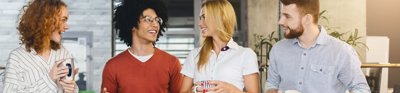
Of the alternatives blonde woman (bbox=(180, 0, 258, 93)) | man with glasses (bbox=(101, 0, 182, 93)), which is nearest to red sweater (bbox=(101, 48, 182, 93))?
man with glasses (bbox=(101, 0, 182, 93))

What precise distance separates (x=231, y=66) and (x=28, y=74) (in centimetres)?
97

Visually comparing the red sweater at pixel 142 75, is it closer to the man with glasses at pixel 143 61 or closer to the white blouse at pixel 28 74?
the man with glasses at pixel 143 61

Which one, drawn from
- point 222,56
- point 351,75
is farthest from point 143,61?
point 351,75

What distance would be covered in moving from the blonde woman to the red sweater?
1.19 feet

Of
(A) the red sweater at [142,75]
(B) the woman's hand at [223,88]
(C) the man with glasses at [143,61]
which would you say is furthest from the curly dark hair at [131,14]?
(B) the woman's hand at [223,88]

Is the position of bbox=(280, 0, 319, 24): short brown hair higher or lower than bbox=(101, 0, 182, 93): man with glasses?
higher

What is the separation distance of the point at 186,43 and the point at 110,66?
611 cm

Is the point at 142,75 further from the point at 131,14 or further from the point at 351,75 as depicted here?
the point at 351,75

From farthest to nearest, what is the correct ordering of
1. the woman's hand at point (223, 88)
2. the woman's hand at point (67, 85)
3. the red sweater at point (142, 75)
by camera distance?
1. the red sweater at point (142, 75)
2. the woman's hand at point (67, 85)
3. the woman's hand at point (223, 88)

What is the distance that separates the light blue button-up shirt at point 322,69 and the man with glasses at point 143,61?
2.05 feet

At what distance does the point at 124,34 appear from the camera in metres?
3.25

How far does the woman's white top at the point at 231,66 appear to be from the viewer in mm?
2721

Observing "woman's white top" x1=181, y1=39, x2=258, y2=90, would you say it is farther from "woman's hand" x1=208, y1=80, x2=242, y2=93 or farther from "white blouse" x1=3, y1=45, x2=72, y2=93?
"white blouse" x1=3, y1=45, x2=72, y2=93

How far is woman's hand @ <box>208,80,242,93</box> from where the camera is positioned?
254 centimetres
